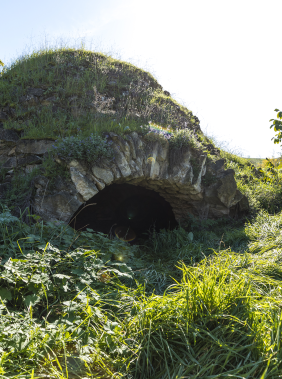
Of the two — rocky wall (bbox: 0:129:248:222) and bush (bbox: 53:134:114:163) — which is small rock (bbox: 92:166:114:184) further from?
bush (bbox: 53:134:114:163)

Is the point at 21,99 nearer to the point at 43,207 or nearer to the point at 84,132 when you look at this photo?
the point at 84,132

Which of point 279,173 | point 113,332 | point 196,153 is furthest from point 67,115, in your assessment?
point 279,173

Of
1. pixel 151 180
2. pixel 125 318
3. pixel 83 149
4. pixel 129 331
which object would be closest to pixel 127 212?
pixel 151 180

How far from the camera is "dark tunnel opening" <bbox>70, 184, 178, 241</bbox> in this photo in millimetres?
6980

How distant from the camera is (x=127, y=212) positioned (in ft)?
25.2

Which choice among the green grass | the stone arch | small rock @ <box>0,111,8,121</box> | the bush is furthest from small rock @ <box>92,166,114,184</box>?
small rock @ <box>0,111,8,121</box>

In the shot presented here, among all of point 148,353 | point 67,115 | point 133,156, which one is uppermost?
point 67,115

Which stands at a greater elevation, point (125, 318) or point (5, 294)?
point (5, 294)

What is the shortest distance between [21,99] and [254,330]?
624 centimetres

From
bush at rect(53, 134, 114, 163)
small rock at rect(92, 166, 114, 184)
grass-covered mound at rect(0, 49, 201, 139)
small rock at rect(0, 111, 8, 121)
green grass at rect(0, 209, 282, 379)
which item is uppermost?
grass-covered mound at rect(0, 49, 201, 139)

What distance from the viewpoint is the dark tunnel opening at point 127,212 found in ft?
22.9

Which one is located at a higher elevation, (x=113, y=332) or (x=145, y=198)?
(x=145, y=198)

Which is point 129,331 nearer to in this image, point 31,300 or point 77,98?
point 31,300

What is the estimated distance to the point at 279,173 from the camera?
7371 mm
